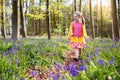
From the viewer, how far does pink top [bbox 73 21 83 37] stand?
9.63m

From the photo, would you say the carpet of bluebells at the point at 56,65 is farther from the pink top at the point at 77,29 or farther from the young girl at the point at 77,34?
the pink top at the point at 77,29

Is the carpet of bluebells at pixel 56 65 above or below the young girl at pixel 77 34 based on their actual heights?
below

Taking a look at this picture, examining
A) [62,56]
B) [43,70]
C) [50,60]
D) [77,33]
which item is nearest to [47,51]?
[62,56]

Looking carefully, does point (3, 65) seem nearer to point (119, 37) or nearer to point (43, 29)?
point (119, 37)

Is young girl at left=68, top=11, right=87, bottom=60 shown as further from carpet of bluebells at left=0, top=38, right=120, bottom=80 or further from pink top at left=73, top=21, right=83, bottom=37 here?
carpet of bluebells at left=0, top=38, right=120, bottom=80

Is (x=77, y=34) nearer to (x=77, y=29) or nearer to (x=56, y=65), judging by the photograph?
(x=77, y=29)

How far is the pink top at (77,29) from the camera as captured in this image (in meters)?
9.63

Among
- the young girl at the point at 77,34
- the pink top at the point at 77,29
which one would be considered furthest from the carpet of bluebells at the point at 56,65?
the pink top at the point at 77,29

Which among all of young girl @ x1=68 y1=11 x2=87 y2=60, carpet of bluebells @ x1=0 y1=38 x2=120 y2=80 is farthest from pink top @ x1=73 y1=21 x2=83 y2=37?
carpet of bluebells @ x1=0 y1=38 x2=120 y2=80

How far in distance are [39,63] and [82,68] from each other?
109 inches

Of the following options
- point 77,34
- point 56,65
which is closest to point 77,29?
point 77,34

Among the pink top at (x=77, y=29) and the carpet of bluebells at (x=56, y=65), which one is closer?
the carpet of bluebells at (x=56, y=65)

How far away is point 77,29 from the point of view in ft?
31.7

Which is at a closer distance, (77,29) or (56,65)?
(56,65)
